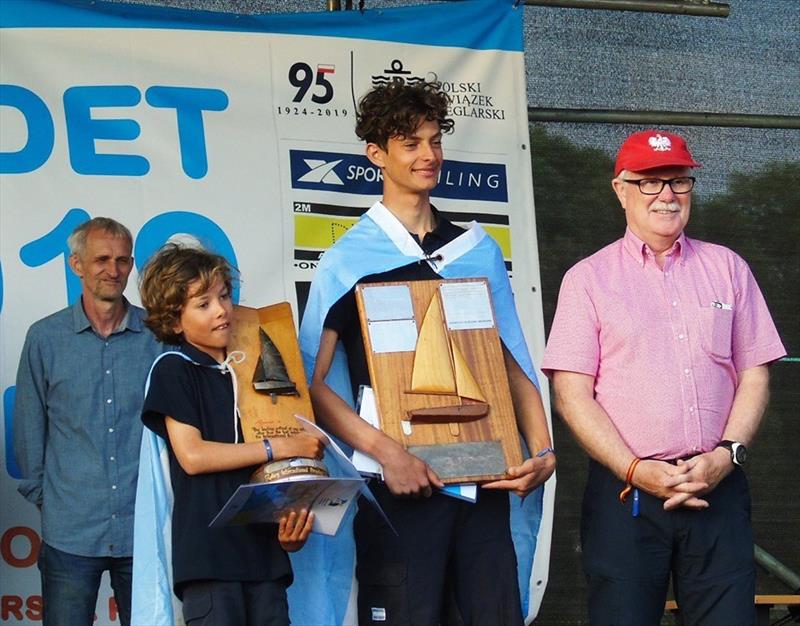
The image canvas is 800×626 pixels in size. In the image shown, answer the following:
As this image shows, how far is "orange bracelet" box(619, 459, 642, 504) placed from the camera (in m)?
3.31

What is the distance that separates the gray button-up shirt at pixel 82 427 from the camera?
412 cm

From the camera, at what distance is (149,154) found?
471 cm

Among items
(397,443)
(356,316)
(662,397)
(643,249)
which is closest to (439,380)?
(397,443)

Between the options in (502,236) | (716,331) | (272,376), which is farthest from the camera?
(502,236)

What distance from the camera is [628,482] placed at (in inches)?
131

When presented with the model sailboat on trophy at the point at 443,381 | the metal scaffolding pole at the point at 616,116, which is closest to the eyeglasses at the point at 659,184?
the model sailboat on trophy at the point at 443,381

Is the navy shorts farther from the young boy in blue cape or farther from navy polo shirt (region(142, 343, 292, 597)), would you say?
navy polo shirt (region(142, 343, 292, 597))

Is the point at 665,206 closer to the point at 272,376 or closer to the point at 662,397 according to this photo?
the point at 662,397

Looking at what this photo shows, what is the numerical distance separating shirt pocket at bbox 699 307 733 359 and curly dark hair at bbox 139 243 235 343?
114cm

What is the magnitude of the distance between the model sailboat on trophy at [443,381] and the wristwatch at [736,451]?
1.88 feet

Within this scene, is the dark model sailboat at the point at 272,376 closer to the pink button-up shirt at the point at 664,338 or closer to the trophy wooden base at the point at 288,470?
the trophy wooden base at the point at 288,470

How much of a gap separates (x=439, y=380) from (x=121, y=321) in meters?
1.38

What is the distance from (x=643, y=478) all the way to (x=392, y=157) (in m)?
0.97

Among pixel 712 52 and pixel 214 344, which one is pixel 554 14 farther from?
pixel 214 344
